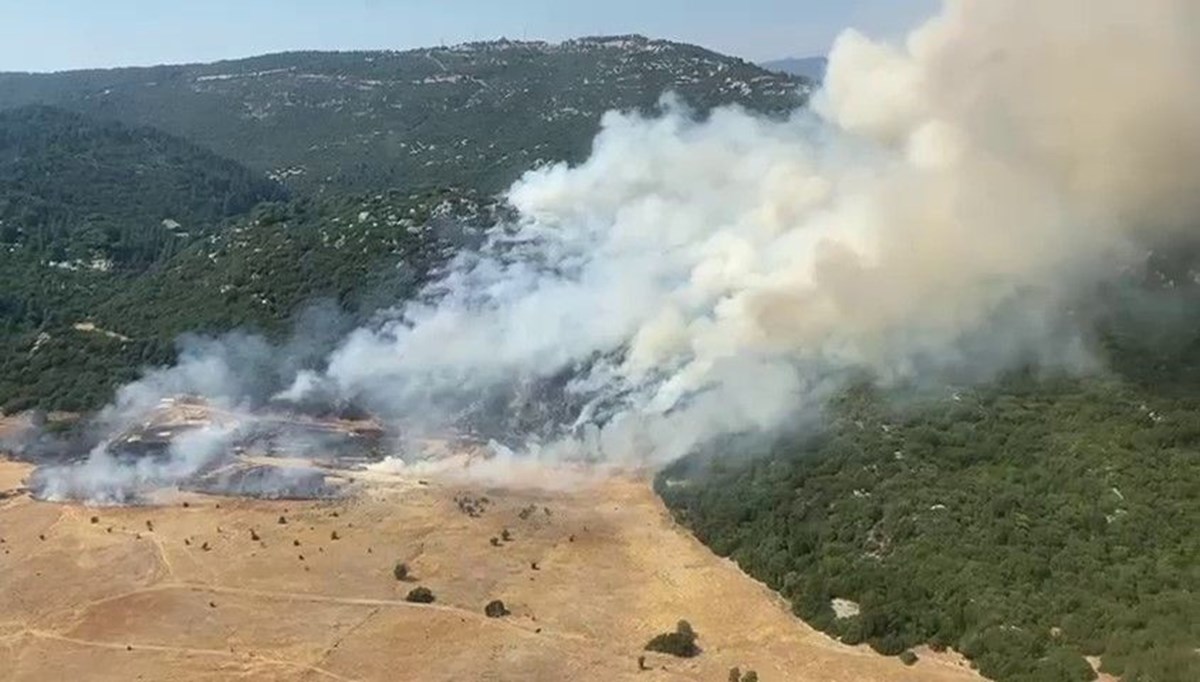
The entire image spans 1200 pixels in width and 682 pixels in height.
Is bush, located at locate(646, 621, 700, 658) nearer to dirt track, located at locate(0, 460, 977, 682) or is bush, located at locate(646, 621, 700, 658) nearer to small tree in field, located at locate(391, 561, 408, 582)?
dirt track, located at locate(0, 460, 977, 682)

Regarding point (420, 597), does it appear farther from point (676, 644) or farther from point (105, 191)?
point (105, 191)

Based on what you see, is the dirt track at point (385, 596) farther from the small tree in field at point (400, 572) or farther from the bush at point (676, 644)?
the bush at point (676, 644)

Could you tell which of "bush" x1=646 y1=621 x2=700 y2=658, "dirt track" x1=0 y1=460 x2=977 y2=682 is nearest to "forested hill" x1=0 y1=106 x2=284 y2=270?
"dirt track" x1=0 y1=460 x2=977 y2=682

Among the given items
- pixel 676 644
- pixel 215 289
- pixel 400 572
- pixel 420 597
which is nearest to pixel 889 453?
pixel 676 644

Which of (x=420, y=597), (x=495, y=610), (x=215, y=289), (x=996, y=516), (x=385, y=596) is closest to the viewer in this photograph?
(x=495, y=610)

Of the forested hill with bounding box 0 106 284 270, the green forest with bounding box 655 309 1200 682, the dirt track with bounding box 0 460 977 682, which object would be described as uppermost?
the forested hill with bounding box 0 106 284 270

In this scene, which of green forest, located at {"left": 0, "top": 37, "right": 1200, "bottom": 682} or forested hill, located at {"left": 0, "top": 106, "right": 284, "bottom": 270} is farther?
forested hill, located at {"left": 0, "top": 106, "right": 284, "bottom": 270}
